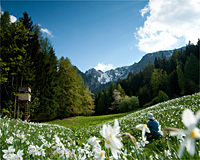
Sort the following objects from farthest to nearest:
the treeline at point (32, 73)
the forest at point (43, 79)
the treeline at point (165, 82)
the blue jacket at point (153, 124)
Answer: the treeline at point (165, 82), the forest at point (43, 79), the treeline at point (32, 73), the blue jacket at point (153, 124)

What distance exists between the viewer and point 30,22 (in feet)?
75.3

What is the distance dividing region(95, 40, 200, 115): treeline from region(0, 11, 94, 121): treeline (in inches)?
1132

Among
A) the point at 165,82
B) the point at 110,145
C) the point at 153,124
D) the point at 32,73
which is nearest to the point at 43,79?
the point at 32,73

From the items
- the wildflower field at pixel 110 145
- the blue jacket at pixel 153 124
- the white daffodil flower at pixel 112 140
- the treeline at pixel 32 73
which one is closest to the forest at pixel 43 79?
the treeline at pixel 32 73

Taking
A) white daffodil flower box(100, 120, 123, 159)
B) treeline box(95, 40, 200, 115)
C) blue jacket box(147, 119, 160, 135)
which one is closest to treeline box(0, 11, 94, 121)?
blue jacket box(147, 119, 160, 135)

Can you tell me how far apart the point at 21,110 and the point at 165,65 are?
67.0m

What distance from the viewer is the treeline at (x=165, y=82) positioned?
1790 inches

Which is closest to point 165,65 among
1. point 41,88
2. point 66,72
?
point 66,72

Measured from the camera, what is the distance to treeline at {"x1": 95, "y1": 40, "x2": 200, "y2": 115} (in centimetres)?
4546

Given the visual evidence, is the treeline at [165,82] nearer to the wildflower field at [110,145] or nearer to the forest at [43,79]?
the forest at [43,79]

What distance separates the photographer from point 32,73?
21406mm

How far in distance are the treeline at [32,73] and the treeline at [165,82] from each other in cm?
2875

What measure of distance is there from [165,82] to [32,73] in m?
49.5

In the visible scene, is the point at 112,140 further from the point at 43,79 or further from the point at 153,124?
the point at 43,79
